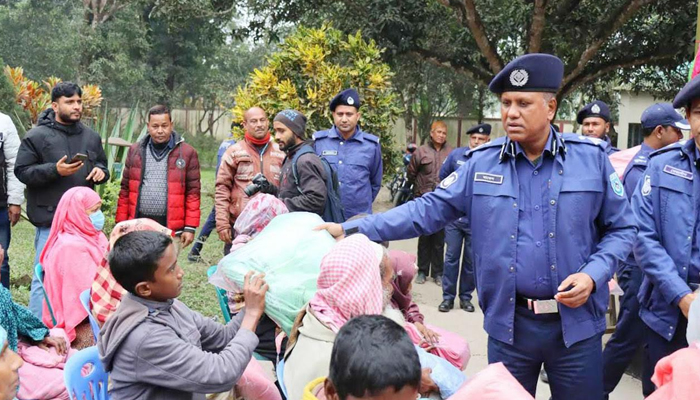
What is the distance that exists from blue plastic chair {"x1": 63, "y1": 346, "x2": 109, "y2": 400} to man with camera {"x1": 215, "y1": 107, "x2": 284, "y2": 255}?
2950 mm

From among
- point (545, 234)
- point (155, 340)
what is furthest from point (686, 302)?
point (155, 340)

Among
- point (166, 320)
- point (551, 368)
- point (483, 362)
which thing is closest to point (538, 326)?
point (551, 368)

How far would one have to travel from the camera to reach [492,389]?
69.8 inches

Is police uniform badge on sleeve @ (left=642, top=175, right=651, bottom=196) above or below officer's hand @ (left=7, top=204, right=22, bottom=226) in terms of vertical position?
above

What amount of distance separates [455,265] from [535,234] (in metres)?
A: 4.00

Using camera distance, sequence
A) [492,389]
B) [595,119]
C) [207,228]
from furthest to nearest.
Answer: [207,228] → [595,119] → [492,389]

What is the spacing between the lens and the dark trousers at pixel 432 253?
7477 mm

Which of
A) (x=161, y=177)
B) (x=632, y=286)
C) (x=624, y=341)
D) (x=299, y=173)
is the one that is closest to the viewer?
(x=624, y=341)

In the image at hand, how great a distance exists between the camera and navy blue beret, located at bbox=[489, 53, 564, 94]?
2668 mm

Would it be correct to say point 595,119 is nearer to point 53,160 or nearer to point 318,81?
point 318,81

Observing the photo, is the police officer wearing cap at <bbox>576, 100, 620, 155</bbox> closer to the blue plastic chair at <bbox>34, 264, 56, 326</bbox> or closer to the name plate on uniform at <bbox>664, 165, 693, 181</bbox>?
the name plate on uniform at <bbox>664, 165, 693, 181</bbox>

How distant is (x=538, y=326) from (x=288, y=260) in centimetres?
104

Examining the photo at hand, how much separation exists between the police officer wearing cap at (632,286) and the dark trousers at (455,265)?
2279mm

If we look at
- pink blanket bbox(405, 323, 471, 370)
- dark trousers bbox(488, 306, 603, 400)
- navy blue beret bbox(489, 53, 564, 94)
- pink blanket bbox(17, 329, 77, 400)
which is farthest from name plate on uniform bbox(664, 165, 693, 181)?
pink blanket bbox(17, 329, 77, 400)
